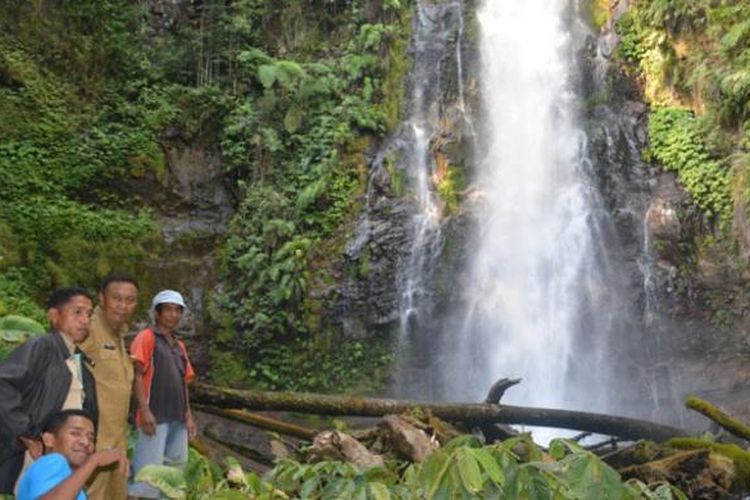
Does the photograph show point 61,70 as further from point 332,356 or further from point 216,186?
point 332,356

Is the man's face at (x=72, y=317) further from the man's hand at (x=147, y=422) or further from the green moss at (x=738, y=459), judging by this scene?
the green moss at (x=738, y=459)

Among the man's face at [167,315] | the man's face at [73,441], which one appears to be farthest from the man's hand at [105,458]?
the man's face at [167,315]

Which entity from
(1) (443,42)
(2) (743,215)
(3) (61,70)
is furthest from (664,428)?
(3) (61,70)

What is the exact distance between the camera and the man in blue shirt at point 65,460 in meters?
2.64

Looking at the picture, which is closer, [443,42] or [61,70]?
[61,70]

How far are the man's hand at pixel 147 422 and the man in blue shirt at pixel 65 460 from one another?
1482 mm

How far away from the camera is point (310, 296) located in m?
13.8

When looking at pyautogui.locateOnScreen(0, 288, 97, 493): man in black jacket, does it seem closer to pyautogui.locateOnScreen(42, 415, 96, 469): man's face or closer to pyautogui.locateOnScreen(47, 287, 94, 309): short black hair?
pyautogui.locateOnScreen(47, 287, 94, 309): short black hair

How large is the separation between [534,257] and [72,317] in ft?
39.0

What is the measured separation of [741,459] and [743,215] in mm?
8101

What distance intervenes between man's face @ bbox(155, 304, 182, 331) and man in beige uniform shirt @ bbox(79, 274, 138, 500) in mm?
481

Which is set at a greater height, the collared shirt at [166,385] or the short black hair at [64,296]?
the short black hair at [64,296]

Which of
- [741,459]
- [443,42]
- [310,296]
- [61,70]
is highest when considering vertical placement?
[443,42]

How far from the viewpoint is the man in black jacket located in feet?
10.0
